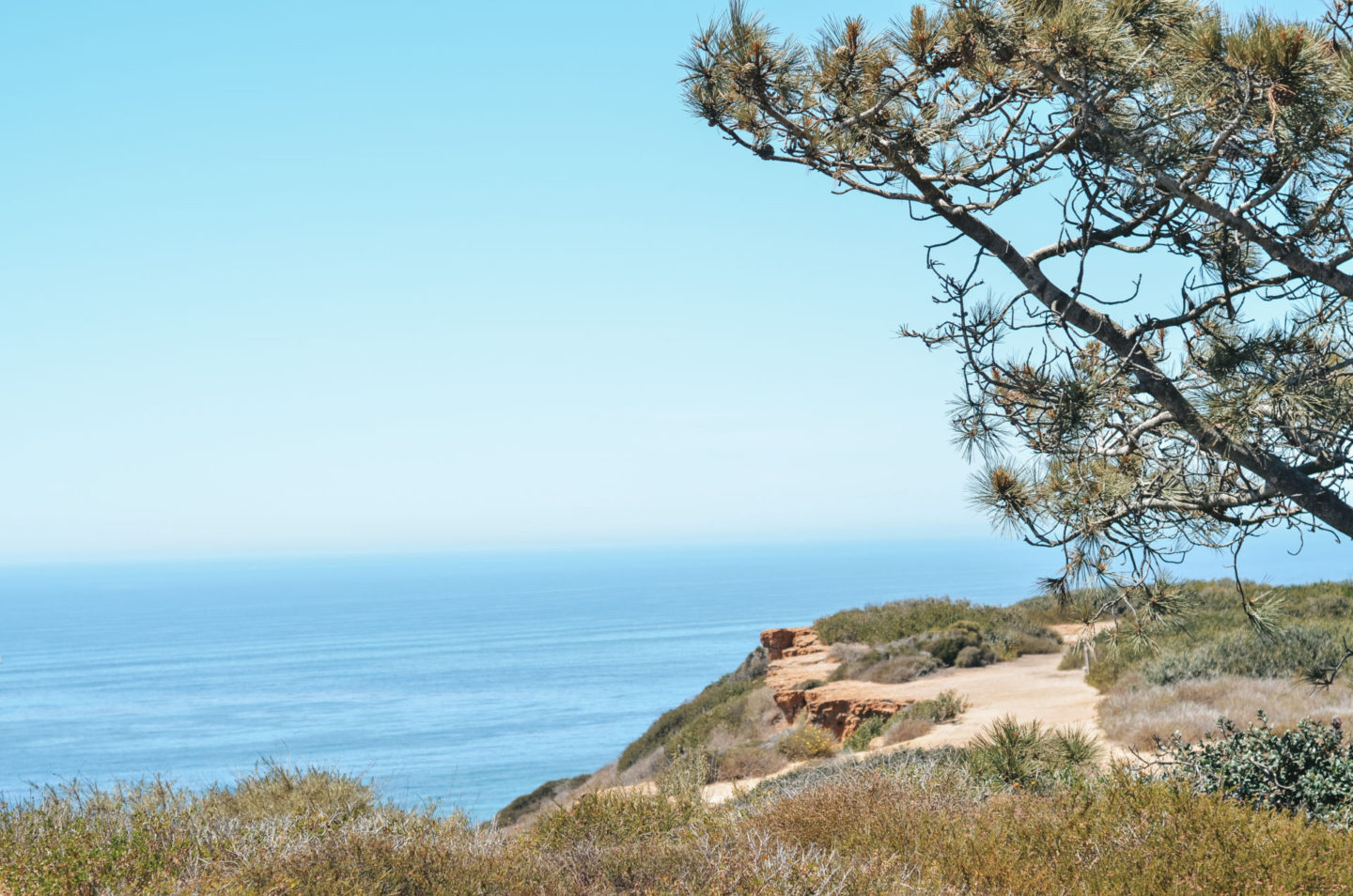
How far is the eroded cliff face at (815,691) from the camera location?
17938mm

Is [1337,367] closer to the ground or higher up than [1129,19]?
closer to the ground

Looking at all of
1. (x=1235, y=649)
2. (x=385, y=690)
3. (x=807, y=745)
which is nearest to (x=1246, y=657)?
(x=1235, y=649)

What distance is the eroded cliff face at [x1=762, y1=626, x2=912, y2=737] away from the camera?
58.9ft

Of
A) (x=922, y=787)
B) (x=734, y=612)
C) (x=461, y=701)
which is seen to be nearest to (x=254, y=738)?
(x=461, y=701)

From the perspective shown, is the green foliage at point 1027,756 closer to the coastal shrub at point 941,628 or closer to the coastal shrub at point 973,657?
the coastal shrub at point 973,657

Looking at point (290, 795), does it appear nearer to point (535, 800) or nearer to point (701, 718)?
point (535, 800)

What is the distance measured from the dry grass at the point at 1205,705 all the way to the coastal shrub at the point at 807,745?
15.0ft

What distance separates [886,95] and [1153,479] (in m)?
2.74

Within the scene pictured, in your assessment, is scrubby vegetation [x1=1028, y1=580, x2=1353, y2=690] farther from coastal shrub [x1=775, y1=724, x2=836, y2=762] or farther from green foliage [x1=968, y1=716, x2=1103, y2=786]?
coastal shrub [x1=775, y1=724, x2=836, y2=762]

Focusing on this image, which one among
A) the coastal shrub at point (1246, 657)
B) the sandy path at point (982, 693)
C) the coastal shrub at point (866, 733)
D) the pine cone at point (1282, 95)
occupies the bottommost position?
the coastal shrub at point (866, 733)

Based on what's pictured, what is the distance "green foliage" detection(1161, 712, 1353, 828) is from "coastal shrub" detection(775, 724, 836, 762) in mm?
9261

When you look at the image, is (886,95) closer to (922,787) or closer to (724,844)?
(724,844)

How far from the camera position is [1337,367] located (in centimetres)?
495

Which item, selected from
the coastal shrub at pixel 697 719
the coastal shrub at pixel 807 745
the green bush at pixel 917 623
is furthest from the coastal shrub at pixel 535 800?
the green bush at pixel 917 623
